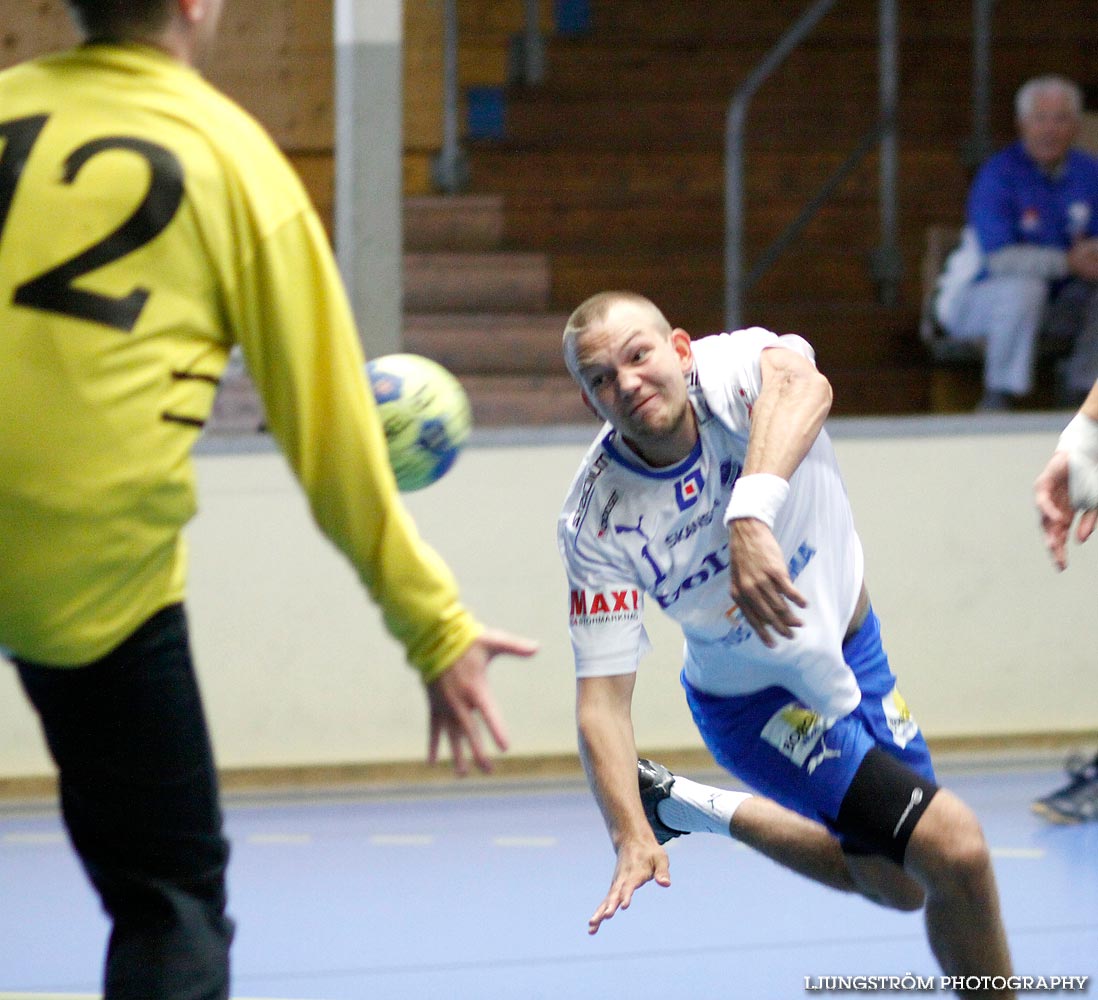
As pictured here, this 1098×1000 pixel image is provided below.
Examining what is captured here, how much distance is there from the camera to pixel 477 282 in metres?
8.78

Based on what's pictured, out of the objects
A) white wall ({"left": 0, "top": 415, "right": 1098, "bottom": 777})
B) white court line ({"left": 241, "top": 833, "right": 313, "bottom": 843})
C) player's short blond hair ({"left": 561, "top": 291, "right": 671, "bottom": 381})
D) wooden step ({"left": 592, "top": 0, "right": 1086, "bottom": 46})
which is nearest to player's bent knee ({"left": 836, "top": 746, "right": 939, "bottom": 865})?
player's short blond hair ({"left": 561, "top": 291, "right": 671, "bottom": 381})

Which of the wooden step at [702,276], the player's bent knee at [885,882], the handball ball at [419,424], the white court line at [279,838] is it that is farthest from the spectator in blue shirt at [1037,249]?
the handball ball at [419,424]

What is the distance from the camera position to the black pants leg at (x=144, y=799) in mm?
2100

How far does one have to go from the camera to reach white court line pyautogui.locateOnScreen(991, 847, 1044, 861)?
514cm

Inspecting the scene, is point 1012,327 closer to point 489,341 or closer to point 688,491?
point 489,341

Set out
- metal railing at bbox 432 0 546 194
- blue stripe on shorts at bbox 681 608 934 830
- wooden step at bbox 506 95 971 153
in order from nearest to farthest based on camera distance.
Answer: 1. blue stripe on shorts at bbox 681 608 934 830
2. metal railing at bbox 432 0 546 194
3. wooden step at bbox 506 95 971 153

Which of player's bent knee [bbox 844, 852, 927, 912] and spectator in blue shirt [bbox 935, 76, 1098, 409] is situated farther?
spectator in blue shirt [bbox 935, 76, 1098, 409]

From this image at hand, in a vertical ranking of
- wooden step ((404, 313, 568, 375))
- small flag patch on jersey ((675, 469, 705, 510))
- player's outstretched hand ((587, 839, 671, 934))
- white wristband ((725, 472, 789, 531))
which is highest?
white wristband ((725, 472, 789, 531))

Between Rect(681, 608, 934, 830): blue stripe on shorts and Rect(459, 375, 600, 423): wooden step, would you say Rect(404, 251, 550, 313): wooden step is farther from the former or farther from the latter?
Rect(681, 608, 934, 830): blue stripe on shorts

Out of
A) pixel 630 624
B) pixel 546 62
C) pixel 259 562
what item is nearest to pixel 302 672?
pixel 259 562

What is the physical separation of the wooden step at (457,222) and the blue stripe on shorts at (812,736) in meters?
5.82

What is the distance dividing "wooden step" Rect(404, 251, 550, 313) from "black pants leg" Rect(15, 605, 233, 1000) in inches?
256

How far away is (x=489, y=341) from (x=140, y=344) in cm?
629

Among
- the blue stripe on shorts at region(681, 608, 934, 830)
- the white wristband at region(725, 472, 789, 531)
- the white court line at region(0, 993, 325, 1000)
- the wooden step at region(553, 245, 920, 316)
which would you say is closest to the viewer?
the white wristband at region(725, 472, 789, 531)
